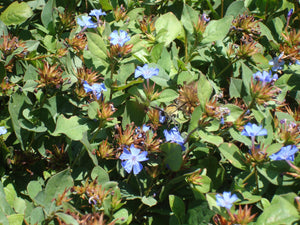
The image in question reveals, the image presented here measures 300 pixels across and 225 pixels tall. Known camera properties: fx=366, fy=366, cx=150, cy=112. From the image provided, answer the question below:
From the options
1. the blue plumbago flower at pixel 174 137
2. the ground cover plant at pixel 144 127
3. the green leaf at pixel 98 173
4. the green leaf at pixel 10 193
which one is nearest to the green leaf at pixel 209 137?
the ground cover plant at pixel 144 127

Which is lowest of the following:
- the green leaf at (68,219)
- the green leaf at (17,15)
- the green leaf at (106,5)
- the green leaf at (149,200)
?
the green leaf at (149,200)

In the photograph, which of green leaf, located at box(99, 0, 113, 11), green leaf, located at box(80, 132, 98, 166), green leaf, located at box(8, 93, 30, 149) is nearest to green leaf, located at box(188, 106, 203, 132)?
green leaf, located at box(80, 132, 98, 166)

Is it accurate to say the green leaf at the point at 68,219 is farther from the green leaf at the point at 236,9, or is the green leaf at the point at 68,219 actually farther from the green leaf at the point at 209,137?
the green leaf at the point at 236,9

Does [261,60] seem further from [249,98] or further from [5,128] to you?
[5,128]

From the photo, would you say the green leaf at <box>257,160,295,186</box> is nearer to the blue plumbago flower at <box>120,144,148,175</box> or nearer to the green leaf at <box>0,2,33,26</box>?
the blue plumbago flower at <box>120,144,148,175</box>

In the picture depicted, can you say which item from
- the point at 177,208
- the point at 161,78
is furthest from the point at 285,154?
the point at 161,78

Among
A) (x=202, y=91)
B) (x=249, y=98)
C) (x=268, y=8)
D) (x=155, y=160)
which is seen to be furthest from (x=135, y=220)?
(x=268, y=8)
